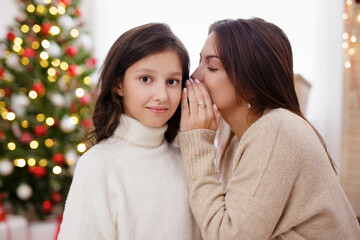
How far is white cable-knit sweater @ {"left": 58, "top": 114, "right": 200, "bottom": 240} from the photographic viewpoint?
974mm

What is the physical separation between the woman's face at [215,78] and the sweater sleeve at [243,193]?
22cm

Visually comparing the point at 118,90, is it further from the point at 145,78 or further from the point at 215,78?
the point at 215,78

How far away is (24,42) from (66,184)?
1.12 m

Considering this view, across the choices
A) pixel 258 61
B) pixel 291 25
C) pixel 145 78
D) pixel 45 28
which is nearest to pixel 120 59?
pixel 145 78

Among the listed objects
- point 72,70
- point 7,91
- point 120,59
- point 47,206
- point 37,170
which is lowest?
point 47,206

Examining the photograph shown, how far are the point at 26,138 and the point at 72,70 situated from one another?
0.61m

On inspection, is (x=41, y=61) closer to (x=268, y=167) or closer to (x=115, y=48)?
(x=115, y=48)

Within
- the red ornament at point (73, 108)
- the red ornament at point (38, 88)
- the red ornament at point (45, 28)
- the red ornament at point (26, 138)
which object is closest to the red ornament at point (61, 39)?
the red ornament at point (45, 28)

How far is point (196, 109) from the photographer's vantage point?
1.21m

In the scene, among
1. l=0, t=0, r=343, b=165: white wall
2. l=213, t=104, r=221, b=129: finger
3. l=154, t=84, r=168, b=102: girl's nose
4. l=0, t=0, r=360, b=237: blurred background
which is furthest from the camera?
l=0, t=0, r=343, b=165: white wall

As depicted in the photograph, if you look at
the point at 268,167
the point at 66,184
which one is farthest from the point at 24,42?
the point at 268,167

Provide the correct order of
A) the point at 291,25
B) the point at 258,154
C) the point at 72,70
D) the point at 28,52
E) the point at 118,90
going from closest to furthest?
the point at 258,154
the point at 118,90
the point at 28,52
the point at 72,70
the point at 291,25

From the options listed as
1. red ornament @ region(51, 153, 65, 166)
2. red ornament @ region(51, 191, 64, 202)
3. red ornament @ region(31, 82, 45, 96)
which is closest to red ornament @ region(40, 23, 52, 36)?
red ornament @ region(31, 82, 45, 96)

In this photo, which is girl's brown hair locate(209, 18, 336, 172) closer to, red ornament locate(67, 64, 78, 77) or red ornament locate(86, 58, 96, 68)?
red ornament locate(67, 64, 78, 77)
